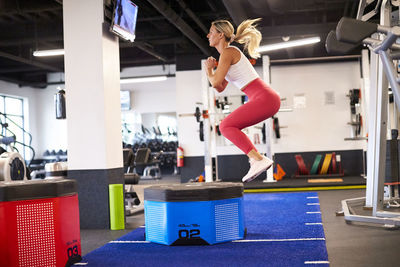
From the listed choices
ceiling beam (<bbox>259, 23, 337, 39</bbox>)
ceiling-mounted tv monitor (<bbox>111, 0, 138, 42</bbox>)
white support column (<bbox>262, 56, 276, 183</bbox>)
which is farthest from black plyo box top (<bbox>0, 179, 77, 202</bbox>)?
white support column (<bbox>262, 56, 276, 183</bbox>)

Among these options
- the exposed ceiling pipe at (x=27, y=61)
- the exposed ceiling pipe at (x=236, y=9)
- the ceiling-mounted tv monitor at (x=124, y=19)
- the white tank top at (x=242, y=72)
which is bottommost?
the white tank top at (x=242, y=72)

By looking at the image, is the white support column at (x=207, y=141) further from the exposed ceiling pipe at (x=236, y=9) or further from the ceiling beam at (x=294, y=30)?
the exposed ceiling pipe at (x=236, y=9)

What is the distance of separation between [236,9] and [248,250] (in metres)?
5.02

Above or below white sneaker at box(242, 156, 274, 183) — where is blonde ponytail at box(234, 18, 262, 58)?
above

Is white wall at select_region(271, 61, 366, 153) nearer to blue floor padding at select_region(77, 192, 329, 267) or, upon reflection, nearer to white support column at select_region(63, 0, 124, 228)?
blue floor padding at select_region(77, 192, 329, 267)

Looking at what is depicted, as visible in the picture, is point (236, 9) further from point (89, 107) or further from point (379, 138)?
point (379, 138)

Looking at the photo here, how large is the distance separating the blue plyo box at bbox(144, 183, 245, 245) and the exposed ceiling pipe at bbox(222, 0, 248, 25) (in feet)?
13.6

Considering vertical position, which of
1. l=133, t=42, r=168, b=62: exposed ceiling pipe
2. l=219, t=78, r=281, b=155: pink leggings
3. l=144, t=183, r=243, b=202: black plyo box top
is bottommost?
l=144, t=183, r=243, b=202: black plyo box top

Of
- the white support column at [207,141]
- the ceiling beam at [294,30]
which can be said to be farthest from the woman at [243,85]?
the white support column at [207,141]

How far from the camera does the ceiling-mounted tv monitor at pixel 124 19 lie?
5.48m

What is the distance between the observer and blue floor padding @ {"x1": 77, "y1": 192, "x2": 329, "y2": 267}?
10.9 ft

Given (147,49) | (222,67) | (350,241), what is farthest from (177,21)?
(350,241)

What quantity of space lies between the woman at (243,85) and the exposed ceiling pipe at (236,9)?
3925 mm

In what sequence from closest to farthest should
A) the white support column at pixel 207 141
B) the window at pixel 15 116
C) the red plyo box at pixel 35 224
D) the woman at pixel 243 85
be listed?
the red plyo box at pixel 35 224
the woman at pixel 243 85
the white support column at pixel 207 141
the window at pixel 15 116
